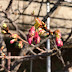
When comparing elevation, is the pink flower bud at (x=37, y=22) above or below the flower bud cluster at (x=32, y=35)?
above

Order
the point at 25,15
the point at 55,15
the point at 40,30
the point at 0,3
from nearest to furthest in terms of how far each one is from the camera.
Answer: the point at 40,30 < the point at 0,3 < the point at 25,15 < the point at 55,15

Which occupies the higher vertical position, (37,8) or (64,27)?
(37,8)

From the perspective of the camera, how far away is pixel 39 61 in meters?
3.08

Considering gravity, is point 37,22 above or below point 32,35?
above

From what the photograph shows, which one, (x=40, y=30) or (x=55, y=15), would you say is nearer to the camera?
(x=40, y=30)

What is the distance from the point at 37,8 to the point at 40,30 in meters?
1.51

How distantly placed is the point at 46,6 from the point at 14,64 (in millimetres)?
1447

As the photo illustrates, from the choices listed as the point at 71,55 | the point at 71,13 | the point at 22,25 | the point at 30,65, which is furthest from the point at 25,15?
the point at 71,55

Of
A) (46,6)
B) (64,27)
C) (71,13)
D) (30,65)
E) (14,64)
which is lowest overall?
(30,65)

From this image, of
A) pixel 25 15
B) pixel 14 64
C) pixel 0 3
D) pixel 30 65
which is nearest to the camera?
pixel 14 64

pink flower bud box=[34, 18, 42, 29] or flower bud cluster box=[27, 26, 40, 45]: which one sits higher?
pink flower bud box=[34, 18, 42, 29]

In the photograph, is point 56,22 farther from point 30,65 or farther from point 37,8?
point 30,65

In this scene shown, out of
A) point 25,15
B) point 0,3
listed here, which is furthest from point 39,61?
point 0,3

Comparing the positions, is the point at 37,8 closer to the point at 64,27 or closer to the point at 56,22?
the point at 56,22
